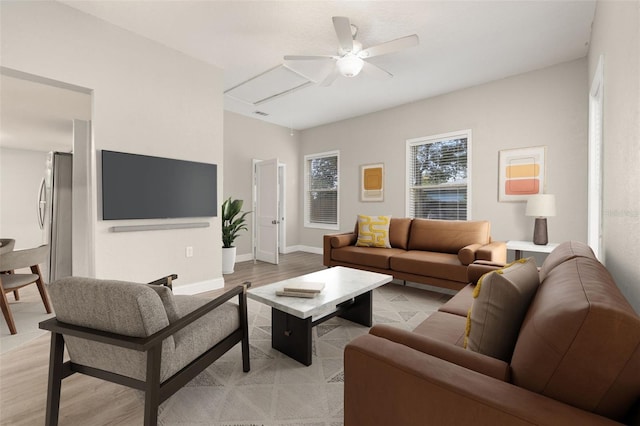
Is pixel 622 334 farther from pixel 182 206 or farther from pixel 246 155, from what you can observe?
pixel 246 155

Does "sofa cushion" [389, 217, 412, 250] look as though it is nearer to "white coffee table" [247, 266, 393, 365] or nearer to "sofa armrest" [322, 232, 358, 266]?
"sofa armrest" [322, 232, 358, 266]

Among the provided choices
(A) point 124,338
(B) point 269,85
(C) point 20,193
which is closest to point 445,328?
(A) point 124,338

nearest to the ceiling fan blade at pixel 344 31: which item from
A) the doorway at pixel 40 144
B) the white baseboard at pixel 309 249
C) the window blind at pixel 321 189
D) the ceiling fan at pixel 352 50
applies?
the ceiling fan at pixel 352 50

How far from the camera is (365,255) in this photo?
3.96 metres

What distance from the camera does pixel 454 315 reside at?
1.76 metres

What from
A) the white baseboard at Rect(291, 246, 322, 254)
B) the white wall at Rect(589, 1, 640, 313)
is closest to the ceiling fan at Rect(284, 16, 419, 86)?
the white wall at Rect(589, 1, 640, 313)

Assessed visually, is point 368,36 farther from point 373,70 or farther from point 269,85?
point 269,85

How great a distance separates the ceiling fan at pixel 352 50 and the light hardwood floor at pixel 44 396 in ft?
9.64

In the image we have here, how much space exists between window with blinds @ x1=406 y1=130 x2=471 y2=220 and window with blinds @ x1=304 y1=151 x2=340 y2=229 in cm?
166

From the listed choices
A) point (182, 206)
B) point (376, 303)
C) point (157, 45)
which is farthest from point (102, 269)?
point (376, 303)

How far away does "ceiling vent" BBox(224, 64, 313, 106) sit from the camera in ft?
12.8

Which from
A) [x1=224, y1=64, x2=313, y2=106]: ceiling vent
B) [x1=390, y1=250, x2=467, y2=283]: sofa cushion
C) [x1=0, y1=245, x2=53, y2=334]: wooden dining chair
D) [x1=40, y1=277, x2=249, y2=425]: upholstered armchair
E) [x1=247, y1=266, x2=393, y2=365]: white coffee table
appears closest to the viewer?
[x1=40, y1=277, x2=249, y2=425]: upholstered armchair

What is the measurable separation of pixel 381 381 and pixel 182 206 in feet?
10.3

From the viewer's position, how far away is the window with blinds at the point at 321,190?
6.31 m
